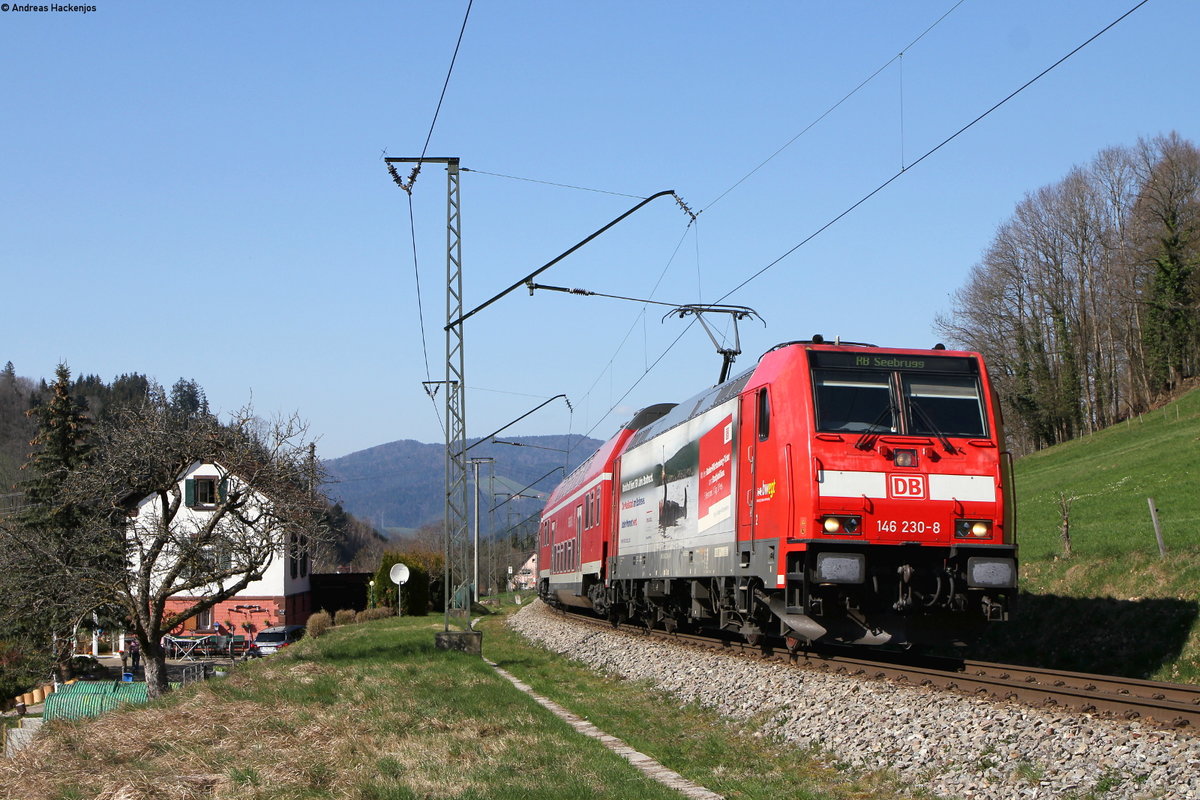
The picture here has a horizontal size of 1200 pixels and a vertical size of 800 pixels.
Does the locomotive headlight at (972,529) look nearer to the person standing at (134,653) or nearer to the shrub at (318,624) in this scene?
the shrub at (318,624)

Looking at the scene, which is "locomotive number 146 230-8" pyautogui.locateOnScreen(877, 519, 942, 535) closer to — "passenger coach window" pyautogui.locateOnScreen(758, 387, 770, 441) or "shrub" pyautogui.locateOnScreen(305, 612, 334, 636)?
"passenger coach window" pyautogui.locateOnScreen(758, 387, 770, 441)

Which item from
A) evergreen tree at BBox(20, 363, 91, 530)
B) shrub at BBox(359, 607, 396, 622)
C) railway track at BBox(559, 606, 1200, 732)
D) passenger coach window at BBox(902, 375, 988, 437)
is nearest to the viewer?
railway track at BBox(559, 606, 1200, 732)

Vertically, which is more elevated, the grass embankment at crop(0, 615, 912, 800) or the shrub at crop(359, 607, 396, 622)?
the grass embankment at crop(0, 615, 912, 800)

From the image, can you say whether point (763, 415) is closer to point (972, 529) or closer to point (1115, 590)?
point (972, 529)

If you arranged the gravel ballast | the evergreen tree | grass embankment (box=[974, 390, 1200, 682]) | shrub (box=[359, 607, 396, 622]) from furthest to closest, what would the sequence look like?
shrub (box=[359, 607, 396, 622])
the evergreen tree
grass embankment (box=[974, 390, 1200, 682])
the gravel ballast

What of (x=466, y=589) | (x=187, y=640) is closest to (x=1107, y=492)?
(x=466, y=589)

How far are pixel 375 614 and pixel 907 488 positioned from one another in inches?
1579

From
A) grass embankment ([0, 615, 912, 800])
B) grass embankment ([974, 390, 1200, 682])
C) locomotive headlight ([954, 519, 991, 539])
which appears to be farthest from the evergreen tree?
locomotive headlight ([954, 519, 991, 539])

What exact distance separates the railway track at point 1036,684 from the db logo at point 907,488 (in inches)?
76.8

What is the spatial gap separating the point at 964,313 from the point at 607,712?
55.0 meters

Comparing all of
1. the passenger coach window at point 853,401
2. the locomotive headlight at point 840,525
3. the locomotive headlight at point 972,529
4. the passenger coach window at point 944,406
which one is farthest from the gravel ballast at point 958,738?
the passenger coach window at point 944,406

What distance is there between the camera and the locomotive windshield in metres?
13.6

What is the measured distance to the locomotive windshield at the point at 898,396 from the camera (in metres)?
13.6

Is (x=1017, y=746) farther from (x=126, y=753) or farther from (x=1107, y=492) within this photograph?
(x=1107, y=492)
